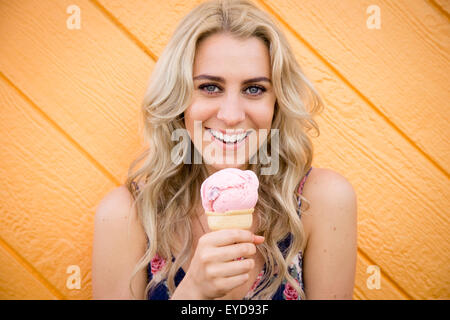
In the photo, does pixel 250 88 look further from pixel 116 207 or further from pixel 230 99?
pixel 116 207

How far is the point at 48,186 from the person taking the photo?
7.70 feet

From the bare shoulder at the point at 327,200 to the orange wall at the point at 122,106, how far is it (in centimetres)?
41

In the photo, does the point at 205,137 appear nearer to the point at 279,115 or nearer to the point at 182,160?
the point at 182,160

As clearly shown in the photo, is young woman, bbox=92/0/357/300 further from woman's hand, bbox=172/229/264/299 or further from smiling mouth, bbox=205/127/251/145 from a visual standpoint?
woman's hand, bbox=172/229/264/299

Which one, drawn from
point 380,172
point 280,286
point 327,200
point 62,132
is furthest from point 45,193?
point 380,172

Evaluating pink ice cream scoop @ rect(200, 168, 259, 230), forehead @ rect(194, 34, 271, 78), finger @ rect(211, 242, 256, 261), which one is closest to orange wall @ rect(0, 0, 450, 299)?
forehead @ rect(194, 34, 271, 78)

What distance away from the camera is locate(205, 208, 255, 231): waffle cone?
5.23 feet

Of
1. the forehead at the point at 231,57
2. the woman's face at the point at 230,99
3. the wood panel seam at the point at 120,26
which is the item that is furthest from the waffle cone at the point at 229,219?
the wood panel seam at the point at 120,26

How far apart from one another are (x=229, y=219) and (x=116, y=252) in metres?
0.76

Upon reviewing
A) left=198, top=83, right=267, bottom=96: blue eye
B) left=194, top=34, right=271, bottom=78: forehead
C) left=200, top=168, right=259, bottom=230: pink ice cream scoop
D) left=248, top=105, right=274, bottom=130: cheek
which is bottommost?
left=200, top=168, right=259, bottom=230: pink ice cream scoop

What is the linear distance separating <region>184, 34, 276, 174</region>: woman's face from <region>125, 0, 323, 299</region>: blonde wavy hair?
0.15ft

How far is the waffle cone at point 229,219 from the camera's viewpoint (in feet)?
5.23

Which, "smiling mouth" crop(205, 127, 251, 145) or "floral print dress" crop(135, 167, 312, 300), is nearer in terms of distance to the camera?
"smiling mouth" crop(205, 127, 251, 145)

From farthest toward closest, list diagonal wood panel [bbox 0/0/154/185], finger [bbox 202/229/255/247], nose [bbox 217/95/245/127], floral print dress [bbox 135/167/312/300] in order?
diagonal wood panel [bbox 0/0/154/185] → floral print dress [bbox 135/167/312/300] → nose [bbox 217/95/245/127] → finger [bbox 202/229/255/247]
